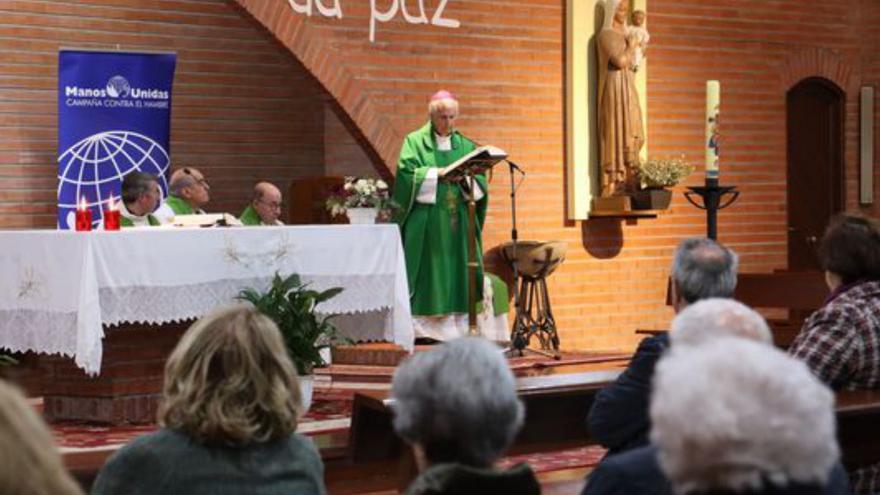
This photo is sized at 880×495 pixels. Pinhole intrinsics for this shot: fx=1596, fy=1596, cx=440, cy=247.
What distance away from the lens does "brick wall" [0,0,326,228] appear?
1132 cm

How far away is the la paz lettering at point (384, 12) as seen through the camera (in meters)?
11.4

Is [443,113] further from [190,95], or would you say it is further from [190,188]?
[190,95]

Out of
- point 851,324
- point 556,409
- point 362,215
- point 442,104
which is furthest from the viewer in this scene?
point 442,104

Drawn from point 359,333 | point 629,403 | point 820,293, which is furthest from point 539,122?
point 629,403

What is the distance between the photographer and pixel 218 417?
313 cm

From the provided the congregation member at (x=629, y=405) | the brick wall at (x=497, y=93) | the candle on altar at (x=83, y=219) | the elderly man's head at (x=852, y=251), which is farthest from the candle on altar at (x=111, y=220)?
the congregation member at (x=629, y=405)

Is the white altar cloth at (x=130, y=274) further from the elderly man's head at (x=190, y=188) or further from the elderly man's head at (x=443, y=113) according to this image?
the elderly man's head at (x=443, y=113)

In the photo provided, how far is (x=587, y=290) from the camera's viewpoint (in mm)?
12977

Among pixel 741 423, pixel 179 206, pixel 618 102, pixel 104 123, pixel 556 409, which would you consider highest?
pixel 618 102

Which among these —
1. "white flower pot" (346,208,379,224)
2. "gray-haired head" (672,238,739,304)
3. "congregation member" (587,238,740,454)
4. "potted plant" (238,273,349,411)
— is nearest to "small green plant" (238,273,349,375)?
"potted plant" (238,273,349,411)

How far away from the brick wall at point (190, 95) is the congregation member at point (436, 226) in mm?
1188

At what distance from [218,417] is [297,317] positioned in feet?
15.9

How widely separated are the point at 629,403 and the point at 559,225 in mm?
8692

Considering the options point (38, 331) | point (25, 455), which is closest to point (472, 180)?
point (38, 331)
